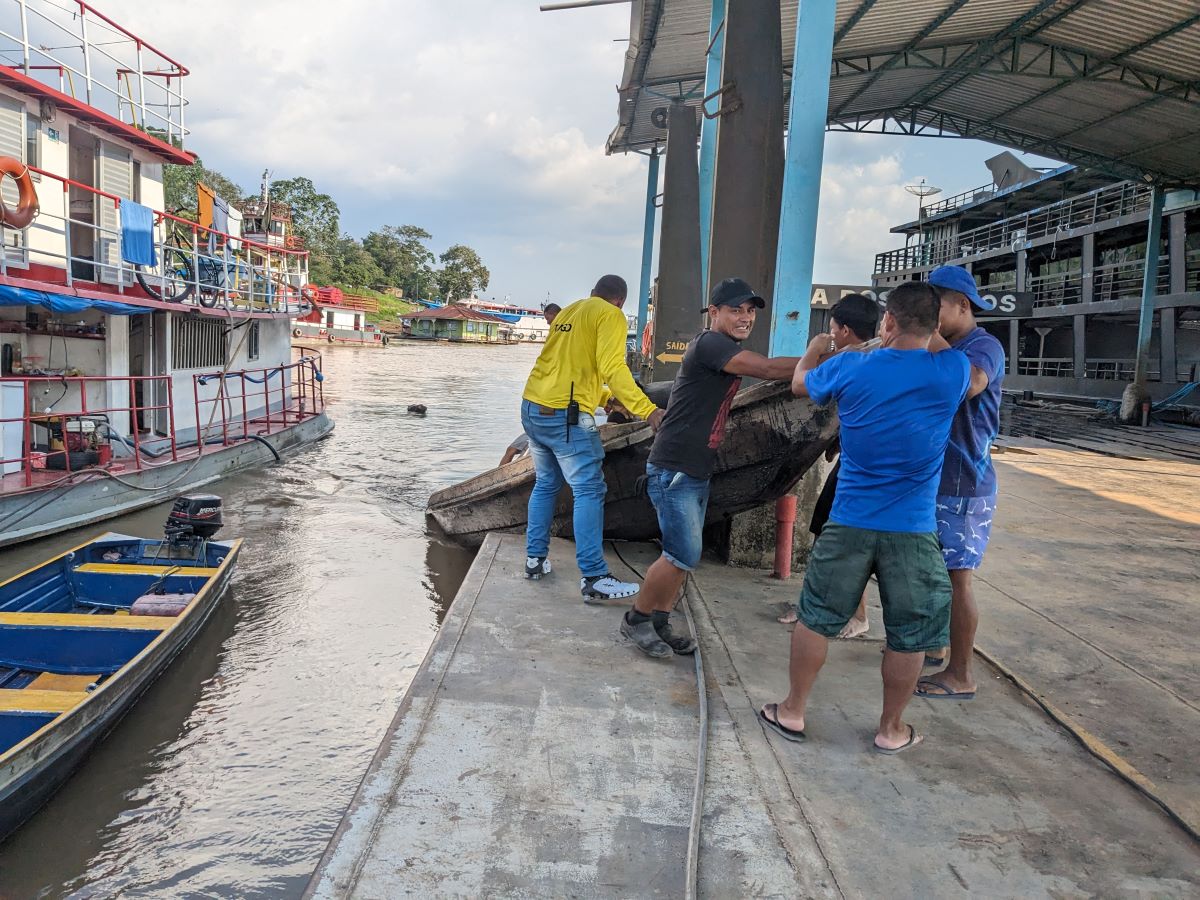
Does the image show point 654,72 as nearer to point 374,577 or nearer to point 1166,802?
point 374,577

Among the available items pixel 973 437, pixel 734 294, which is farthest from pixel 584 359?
pixel 973 437

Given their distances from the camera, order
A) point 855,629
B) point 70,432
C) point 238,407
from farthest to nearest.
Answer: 1. point 238,407
2. point 70,432
3. point 855,629

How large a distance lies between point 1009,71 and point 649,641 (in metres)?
16.5

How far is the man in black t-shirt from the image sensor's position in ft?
11.0

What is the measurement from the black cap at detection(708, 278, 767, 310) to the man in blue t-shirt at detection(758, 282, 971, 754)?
2.01 feet

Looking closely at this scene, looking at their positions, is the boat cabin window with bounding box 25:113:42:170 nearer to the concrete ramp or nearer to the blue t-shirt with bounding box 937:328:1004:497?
the concrete ramp

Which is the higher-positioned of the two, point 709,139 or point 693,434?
point 709,139

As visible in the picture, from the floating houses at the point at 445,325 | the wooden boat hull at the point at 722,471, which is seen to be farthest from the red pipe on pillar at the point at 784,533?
the floating houses at the point at 445,325

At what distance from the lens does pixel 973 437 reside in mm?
3287

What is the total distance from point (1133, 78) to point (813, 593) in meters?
17.4

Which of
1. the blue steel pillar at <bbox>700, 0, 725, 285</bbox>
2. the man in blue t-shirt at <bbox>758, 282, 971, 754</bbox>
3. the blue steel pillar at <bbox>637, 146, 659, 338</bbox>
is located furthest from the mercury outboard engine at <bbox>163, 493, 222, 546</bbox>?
the blue steel pillar at <bbox>637, 146, 659, 338</bbox>

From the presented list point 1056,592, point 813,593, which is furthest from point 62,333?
point 1056,592

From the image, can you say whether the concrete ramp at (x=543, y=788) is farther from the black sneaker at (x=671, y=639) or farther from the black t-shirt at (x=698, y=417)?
the black t-shirt at (x=698, y=417)

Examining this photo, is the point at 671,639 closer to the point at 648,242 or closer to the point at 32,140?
the point at 32,140
